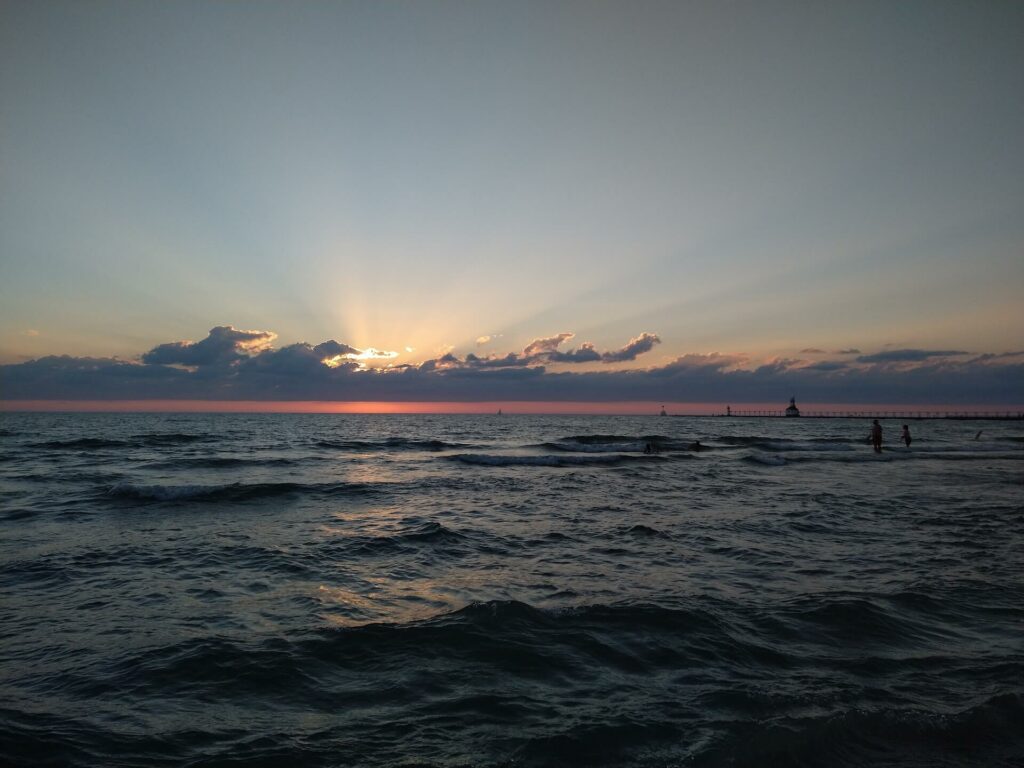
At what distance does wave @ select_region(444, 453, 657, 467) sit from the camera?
133 feet

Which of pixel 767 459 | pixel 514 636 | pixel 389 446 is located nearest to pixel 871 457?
pixel 767 459

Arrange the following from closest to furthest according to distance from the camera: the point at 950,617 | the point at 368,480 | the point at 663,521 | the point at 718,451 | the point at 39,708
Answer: the point at 39,708
the point at 950,617
the point at 663,521
the point at 368,480
the point at 718,451

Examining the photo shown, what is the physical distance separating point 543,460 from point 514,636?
1363 inches

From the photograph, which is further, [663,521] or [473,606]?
[663,521]

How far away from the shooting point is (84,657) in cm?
767

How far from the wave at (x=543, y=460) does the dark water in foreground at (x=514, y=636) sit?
2046cm

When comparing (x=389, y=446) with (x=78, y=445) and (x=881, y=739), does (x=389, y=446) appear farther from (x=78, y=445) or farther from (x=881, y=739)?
(x=881, y=739)

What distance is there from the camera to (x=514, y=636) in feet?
27.0

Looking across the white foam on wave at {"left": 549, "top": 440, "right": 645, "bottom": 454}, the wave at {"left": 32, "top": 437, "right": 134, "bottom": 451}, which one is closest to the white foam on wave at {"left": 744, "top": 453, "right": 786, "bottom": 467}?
the white foam on wave at {"left": 549, "top": 440, "right": 645, "bottom": 454}

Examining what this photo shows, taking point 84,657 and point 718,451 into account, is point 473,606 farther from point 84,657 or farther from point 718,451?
point 718,451

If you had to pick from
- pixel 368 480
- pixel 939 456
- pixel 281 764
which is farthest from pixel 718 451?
pixel 281 764

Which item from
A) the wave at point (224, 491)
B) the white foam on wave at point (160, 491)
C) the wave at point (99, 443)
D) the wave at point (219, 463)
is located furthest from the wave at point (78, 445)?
the wave at point (224, 491)

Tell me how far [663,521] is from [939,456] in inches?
1608

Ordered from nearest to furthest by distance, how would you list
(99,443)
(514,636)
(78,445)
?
(514,636) → (78,445) → (99,443)
